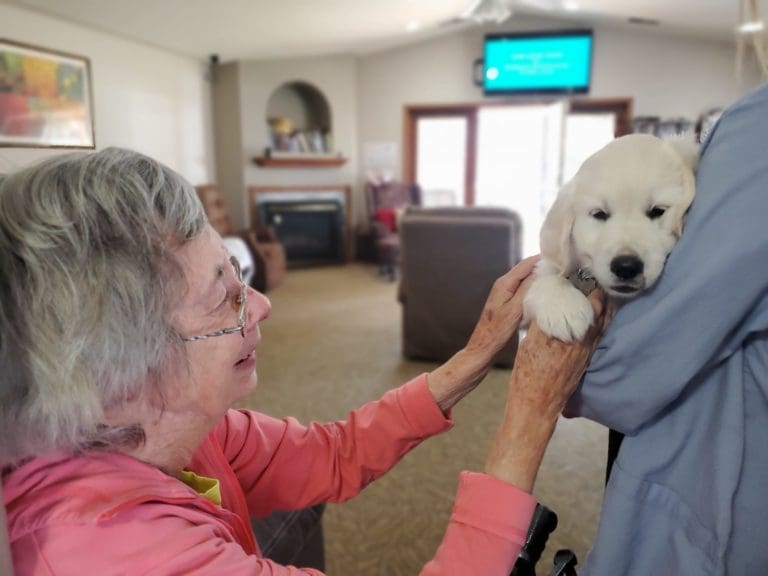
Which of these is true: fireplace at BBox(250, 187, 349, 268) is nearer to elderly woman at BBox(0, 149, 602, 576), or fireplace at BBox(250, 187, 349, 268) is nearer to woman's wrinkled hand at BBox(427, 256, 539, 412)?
woman's wrinkled hand at BBox(427, 256, 539, 412)

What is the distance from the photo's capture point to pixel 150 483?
0.62 metres

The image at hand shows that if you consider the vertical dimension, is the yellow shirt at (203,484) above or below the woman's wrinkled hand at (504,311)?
below

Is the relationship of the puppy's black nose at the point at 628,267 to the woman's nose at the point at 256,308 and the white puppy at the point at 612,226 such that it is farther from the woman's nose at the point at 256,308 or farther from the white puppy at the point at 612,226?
the woman's nose at the point at 256,308

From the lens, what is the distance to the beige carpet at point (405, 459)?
1664 millimetres

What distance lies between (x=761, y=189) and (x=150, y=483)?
0.67 metres

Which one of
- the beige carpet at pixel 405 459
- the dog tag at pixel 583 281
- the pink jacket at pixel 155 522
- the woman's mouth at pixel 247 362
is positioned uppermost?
the dog tag at pixel 583 281

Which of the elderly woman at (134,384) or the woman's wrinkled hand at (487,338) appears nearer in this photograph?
the elderly woman at (134,384)

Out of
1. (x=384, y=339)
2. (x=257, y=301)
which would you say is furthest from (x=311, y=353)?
(x=257, y=301)

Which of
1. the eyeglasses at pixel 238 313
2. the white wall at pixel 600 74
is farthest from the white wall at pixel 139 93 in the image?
the white wall at pixel 600 74

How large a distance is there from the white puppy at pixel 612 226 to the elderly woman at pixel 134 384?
42mm

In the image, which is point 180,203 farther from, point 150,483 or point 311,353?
point 311,353

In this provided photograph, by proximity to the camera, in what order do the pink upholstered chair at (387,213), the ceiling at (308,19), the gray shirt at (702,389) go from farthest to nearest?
the pink upholstered chair at (387,213), the ceiling at (308,19), the gray shirt at (702,389)

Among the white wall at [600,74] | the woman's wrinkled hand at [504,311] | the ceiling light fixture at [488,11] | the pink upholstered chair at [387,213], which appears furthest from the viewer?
the white wall at [600,74]

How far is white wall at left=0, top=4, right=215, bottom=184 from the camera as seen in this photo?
8.46ft
